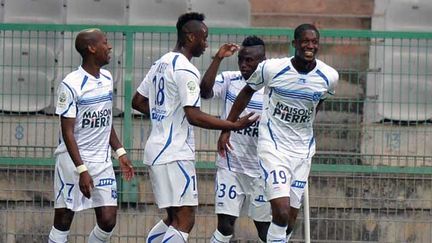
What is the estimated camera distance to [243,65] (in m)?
12.8

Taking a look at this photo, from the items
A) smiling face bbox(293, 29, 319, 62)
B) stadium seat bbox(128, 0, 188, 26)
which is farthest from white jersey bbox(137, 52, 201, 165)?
stadium seat bbox(128, 0, 188, 26)

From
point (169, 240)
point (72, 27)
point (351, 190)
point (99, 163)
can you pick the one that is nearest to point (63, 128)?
point (99, 163)

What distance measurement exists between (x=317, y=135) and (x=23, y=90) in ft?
10.3

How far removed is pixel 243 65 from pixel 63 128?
1.91 m

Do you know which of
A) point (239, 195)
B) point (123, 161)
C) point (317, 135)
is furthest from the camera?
point (317, 135)

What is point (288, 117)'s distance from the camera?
39.7 ft

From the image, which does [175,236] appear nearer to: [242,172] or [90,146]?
[90,146]

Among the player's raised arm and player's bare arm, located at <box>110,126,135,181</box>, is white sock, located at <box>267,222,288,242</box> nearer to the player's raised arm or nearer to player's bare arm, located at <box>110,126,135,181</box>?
the player's raised arm

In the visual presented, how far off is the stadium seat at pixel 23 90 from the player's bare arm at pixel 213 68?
9.42ft

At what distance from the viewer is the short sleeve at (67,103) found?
1188 centimetres

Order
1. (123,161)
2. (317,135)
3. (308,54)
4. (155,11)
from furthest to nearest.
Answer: (155,11) → (317,135) → (123,161) → (308,54)

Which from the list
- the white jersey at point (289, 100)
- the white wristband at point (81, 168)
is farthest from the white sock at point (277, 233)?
the white wristband at point (81, 168)

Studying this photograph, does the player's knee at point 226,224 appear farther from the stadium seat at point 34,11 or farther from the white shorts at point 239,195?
the stadium seat at point 34,11

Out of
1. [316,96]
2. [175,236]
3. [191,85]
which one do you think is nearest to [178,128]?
[191,85]
